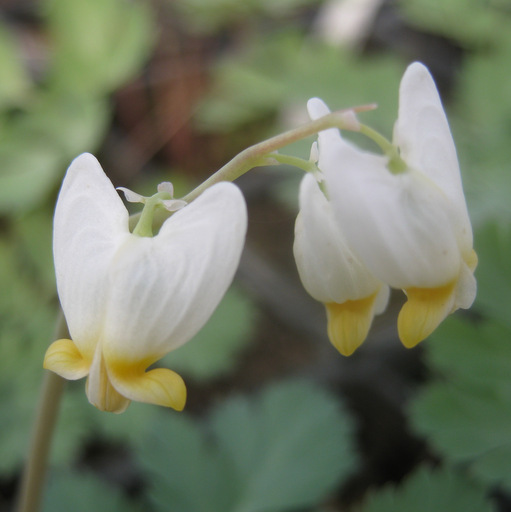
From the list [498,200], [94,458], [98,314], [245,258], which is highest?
[98,314]

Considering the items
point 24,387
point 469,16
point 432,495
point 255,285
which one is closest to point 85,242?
point 432,495

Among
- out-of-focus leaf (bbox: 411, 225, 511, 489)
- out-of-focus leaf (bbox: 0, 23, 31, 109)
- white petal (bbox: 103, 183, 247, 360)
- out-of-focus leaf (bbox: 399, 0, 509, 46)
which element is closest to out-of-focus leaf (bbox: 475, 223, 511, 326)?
out-of-focus leaf (bbox: 411, 225, 511, 489)

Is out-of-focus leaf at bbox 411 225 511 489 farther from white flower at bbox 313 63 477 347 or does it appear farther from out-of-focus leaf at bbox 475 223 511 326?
white flower at bbox 313 63 477 347

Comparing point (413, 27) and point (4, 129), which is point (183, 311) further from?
point (413, 27)

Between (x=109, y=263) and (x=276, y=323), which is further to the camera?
(x=276, y=323)

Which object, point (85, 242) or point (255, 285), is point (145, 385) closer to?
point (85, 242)

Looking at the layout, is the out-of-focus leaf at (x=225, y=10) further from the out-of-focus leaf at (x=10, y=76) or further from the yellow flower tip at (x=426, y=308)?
the yellow flower tip at (x=426, y=308)

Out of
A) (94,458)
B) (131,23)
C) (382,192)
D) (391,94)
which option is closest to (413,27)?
(391,94)
